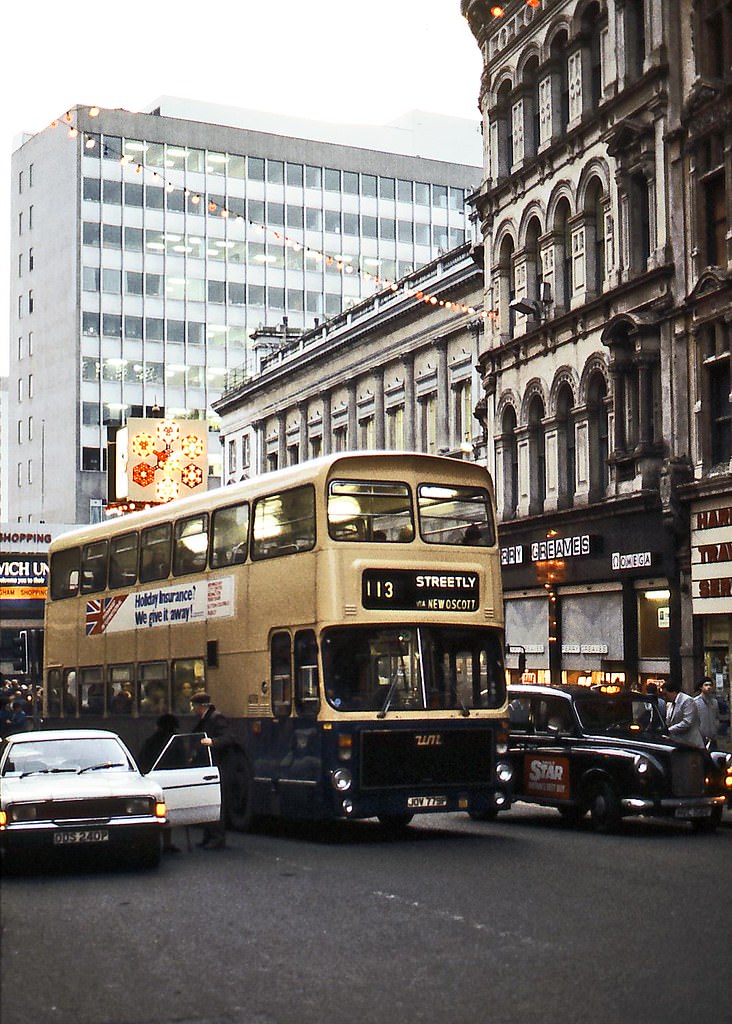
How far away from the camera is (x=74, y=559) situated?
25.0 meters

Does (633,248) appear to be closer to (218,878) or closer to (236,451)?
(218,878)

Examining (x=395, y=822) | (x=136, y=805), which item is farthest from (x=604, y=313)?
(x=136, y=805)

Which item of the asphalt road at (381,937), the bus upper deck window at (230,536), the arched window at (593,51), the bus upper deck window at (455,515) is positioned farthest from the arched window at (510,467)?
the asphalt road at (381,937)

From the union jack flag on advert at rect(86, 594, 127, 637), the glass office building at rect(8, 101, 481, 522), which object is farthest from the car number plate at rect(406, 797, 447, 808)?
the glass office building at rect(8, 101, 481, 522)

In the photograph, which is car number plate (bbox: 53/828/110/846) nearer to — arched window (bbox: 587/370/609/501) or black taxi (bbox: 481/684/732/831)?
black taxi (bbox: 481/684/732/831)

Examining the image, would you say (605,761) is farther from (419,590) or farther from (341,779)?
(341,779)

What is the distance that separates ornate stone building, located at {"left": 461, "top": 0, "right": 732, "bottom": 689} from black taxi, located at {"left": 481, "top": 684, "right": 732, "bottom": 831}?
10.2 m

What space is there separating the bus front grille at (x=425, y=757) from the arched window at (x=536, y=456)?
1804cm

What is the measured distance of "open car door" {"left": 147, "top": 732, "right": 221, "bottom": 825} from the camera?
16344mm

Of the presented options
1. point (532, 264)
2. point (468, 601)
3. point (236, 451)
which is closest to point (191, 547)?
point (468, 601)

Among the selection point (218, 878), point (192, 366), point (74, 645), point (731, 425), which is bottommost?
point (218, 878)

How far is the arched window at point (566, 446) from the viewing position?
3453 cm

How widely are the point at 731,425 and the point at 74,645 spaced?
13.0 m

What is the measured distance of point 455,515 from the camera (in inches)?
734
